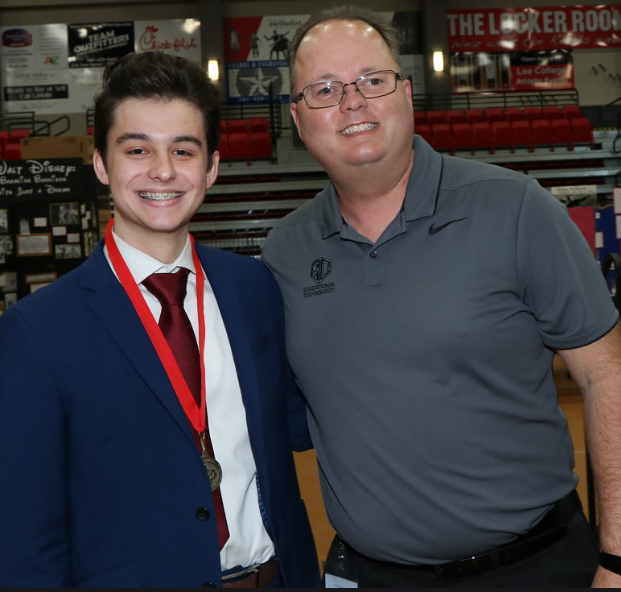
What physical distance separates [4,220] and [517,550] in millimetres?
6532

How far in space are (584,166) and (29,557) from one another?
1372 cm

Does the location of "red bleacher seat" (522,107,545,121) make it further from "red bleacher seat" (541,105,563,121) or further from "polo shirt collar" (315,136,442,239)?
"polo shirt collar" (315,136,442,239)

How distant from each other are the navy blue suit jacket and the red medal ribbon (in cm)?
3

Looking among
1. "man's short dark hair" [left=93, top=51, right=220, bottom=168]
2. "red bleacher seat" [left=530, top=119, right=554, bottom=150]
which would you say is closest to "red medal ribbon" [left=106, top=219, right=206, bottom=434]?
"man's short dark hair" [left=93, top=51, right=220, bottom=168]

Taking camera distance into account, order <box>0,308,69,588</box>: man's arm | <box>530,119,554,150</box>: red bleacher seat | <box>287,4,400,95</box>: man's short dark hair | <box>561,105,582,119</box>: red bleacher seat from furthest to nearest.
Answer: <box>561,105,582,119</box>: red bleacher seat < <box>530,119,554,150</box>: red bleacher seat < <box>287,4,400,95</box>: man's short dark hair < <box>0,308,69,588</box>: man's arm

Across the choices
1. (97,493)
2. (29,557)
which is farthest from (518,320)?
(29,557)

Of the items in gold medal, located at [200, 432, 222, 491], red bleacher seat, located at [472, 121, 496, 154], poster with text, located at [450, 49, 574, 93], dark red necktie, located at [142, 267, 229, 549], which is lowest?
gold medal, located at [200, 432, 222, 491]

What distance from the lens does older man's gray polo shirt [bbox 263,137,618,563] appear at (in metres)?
1.50

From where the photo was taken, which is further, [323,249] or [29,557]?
[323,249]

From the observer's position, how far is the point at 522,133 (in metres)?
13.1

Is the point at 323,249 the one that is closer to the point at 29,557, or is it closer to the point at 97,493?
the point at 97,493

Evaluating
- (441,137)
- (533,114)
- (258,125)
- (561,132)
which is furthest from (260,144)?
(561,132)

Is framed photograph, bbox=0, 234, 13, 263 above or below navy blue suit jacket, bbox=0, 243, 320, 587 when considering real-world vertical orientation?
above

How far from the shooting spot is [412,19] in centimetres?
1441
